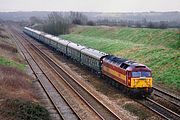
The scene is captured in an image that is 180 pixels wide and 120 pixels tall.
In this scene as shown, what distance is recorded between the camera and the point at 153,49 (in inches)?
1797

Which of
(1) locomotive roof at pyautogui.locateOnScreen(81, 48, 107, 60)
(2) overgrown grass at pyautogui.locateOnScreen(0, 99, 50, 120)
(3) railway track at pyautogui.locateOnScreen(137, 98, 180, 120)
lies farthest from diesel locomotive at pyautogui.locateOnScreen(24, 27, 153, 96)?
(2) overgrown grass at pyautogui.locateOnScreen(0, 99, 50, 120)

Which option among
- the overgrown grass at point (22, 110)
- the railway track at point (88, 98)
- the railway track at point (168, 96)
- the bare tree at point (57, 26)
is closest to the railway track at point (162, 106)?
the railway track at point (168, 96)

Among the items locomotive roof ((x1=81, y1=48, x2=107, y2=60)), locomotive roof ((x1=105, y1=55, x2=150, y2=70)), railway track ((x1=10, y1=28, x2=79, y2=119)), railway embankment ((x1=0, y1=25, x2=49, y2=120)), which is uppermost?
locomotive roof ((x1=105, y1=55, x2=150, y2=70))

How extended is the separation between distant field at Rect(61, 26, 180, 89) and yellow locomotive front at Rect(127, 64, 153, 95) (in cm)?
487

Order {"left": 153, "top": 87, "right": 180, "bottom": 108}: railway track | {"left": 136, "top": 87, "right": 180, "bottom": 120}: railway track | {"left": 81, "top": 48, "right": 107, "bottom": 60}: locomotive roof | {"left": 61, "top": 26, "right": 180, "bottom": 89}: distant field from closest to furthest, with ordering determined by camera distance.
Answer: {"left": 136, "top": 87, "right": 180, "bottom": 120}: railway track → {"left": 153, "top": 87, "right": 180, "bottom": 108}: railway track → {"left": 61, "top": 26, "right": 180, "bottom": 89}: distant field → {"left": 81, "top": 48, "right": 107, "bottom": 60}: locomotive roof

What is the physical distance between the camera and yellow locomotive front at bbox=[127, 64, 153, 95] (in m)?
27.4

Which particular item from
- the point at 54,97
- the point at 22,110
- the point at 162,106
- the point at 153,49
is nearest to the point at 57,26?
the point at 153,49

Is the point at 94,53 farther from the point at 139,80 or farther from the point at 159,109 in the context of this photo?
the point at 159,109

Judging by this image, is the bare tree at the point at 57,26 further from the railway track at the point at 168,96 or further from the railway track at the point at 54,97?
the railway track at the point at 168,96

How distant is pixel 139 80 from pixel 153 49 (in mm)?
18898

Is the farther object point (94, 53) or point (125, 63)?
point (94, 53)

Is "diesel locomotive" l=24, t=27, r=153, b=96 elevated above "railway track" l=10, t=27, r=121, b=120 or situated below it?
above

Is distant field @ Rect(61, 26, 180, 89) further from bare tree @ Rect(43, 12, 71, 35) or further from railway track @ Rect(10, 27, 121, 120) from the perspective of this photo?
bare tree @ Rect(43, 12, 71, 35)

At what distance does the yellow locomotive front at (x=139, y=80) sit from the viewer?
2741 centimetres
